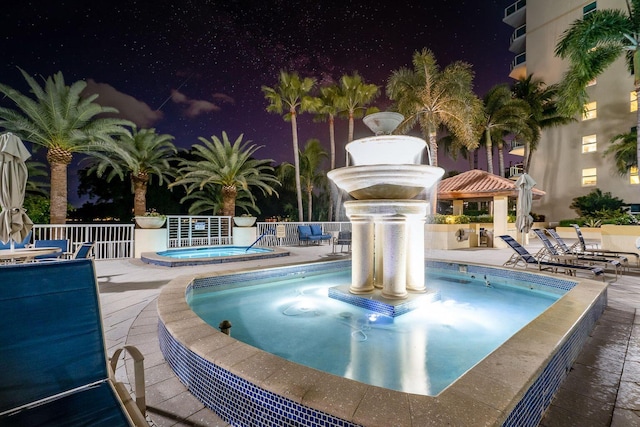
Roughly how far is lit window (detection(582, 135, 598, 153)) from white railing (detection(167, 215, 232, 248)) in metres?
28.7

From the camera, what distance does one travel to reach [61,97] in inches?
468

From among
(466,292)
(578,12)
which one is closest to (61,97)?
(466,292)

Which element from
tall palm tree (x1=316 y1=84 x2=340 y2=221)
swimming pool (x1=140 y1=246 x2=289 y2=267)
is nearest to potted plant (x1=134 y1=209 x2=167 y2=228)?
swimming pool (x1=140 y1=246 x2=289 y2=267)

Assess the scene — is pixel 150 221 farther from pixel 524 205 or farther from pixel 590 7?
pixel 590 7

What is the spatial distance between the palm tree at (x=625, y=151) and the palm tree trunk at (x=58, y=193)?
3326 centimetres

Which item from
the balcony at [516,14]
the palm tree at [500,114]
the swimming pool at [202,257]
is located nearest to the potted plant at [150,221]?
the swimming pool at [202,257]

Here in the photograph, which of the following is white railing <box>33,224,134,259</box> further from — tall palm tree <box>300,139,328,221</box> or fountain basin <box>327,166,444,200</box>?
tall palm tree <box>300,139,328,221</box>

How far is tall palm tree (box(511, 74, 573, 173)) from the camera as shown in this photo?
80.3 ft

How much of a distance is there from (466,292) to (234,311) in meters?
4.57

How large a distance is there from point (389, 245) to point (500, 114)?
930 inches

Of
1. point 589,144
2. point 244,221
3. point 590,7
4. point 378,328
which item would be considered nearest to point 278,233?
point 244,221

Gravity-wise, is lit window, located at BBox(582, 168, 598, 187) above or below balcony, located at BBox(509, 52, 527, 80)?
below

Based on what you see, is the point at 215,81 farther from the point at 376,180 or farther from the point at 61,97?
the point at 376,180

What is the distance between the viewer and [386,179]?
454 centimetres
